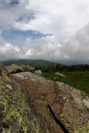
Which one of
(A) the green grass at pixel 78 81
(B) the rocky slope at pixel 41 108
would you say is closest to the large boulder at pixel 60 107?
(B) the rocky slope at pixel 41 108

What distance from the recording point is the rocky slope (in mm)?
3892

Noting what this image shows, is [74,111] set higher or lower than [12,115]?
lower

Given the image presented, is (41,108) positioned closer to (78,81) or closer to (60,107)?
(60,107)

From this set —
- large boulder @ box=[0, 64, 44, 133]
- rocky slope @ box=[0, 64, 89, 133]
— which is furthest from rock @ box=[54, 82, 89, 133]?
large boulder @ box=[0, 64, 44, 133]

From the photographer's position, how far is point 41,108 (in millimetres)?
6215

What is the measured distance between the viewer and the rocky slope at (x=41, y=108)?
389cm

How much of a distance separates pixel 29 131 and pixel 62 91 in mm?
4626

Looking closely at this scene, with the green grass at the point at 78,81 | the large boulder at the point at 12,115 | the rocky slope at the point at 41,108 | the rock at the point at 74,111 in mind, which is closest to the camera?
the large boulder at the point at 12,115

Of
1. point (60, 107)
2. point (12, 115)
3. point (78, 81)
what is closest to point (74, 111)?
point (60, 107)

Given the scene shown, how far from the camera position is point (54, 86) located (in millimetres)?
8445

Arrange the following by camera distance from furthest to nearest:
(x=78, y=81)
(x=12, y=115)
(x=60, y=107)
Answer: (x=78, y=81) → (x=60, y=107) → (x=12, y=115)

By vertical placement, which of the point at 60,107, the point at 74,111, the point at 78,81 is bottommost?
the point at 78,81

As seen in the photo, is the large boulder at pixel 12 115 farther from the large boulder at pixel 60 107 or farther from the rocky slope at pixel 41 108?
the large boulder at pixel 60 107

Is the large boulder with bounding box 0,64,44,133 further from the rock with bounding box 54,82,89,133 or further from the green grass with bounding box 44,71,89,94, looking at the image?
the green grass with bounding box 44,71,89,94
